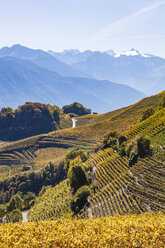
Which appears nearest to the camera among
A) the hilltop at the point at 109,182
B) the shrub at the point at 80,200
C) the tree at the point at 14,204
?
the hilltop at the point at 109,182

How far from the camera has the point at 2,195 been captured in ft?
306

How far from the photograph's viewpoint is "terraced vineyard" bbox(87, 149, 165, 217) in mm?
36653

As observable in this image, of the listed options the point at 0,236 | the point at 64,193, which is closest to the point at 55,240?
the point at 0,236

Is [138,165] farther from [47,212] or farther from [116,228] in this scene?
[116,228]

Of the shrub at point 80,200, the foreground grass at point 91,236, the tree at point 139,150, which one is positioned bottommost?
the foreground grass at point 91,236

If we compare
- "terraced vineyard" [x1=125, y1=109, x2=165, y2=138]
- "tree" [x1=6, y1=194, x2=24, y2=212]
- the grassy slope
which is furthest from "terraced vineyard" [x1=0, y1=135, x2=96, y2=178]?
"terraced vineyard" [x1=125, y1=109, x2=165, y2=138]

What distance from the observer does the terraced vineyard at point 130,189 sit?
36.7m

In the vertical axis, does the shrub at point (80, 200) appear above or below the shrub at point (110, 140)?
below

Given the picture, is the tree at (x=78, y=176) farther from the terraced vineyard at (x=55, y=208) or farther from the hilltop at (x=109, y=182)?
the terraced vineyard at (x=55, y=208)

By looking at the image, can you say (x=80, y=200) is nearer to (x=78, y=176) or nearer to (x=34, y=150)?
(x=78, y=176)

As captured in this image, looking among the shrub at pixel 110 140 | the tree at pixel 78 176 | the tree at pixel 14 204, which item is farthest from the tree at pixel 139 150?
the tree at pixel 14 204

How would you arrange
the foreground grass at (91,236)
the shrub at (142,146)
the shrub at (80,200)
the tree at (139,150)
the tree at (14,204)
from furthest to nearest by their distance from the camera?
the tree at (14,204) < the shrub at (142,146) < the tree at (139,150) < the shrub at (80,200) < the foreground grass at (91,236)

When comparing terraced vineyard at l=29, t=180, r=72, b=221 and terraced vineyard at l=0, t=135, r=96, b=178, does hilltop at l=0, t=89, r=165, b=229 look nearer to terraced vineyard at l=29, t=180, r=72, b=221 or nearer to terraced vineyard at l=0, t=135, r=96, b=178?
terraced vineyard at l=29, t=180, r=72, b=221

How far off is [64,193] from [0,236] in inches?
1507
